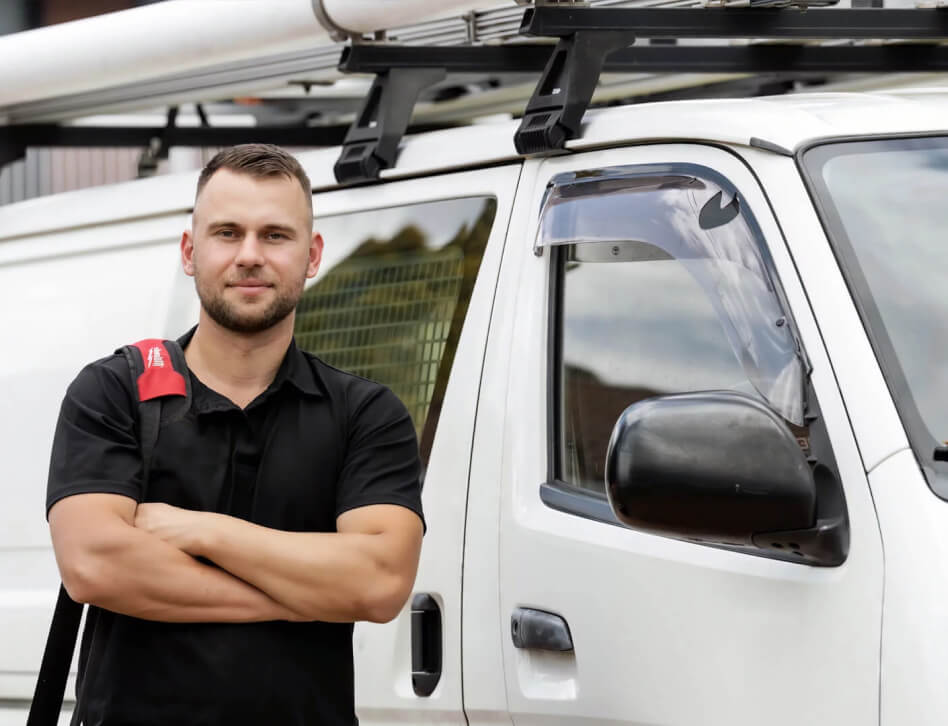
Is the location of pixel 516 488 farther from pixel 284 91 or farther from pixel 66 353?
pixel 284 91

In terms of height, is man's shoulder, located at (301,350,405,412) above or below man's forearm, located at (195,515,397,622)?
above

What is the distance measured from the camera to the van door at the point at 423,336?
121 inches

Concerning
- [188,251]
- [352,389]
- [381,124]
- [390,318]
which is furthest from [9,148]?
[352,389]

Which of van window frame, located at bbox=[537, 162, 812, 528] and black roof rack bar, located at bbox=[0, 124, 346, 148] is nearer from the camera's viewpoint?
van window frame, located at bbox=[537, 162, 812, 528]

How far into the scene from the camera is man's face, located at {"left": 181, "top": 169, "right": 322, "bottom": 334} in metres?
2.73

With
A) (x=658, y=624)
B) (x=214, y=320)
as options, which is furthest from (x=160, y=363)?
(x=658, y=624)

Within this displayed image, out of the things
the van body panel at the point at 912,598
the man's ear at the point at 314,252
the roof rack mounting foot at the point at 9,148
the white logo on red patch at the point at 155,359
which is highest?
the roof rack mounting foot at the point at 9,148

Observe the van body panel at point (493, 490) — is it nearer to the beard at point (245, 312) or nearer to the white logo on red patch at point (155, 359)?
the beard at point (245, 312)

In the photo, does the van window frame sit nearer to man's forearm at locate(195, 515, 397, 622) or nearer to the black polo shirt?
the black polo shirt

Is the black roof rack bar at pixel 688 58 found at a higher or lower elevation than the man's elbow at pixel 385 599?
higher

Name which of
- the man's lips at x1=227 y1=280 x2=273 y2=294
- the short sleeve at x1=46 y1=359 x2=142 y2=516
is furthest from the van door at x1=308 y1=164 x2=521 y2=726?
the short sleeve at x1=46 y1=359 x2=142 y2=516

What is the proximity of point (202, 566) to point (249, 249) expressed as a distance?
540mm

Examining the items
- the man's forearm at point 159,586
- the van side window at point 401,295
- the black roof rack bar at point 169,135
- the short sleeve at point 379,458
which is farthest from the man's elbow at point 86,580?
the black roof rack bar at point 169,135

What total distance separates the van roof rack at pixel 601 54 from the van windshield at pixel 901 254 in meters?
0.49
